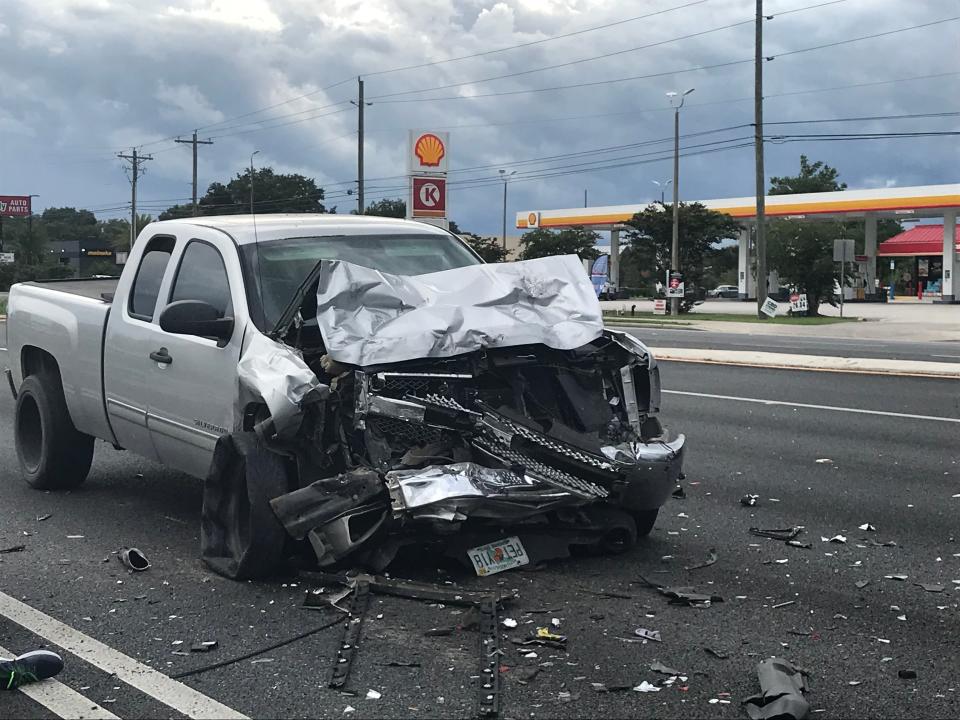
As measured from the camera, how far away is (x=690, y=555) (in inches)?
241

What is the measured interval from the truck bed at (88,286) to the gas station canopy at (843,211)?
146 ft

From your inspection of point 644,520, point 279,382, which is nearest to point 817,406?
point 644,520

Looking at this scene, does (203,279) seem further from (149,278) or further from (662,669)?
(662,669)

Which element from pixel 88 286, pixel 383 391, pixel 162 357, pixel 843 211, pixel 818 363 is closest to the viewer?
pixel 383 391

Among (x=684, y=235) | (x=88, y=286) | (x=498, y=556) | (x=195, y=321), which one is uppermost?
(x=684, y=235)

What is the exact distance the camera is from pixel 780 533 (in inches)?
262

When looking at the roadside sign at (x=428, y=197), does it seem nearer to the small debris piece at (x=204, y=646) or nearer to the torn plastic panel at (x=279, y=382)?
the torn plastic panel at (x=279, y=382)

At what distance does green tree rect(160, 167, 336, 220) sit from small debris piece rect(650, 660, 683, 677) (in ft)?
255

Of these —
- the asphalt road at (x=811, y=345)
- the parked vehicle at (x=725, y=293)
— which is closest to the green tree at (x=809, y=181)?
the parked vehicle at (x=725, y=293)

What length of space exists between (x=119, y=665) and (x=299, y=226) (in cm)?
325

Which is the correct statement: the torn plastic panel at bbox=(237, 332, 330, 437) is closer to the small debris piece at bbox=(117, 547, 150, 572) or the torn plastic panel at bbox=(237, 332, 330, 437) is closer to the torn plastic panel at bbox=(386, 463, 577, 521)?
the torn plastic panel at bbox=(386, 463, 577, 521)

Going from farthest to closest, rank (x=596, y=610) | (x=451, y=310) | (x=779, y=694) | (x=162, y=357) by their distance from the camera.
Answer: (x=162, y=357), (x=451, y=310), (x=596, y=610), (x=779, y=694)

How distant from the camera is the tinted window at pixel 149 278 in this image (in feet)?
23.4

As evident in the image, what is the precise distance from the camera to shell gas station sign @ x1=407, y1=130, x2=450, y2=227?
875 inches
